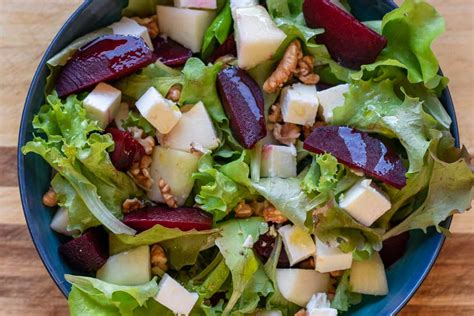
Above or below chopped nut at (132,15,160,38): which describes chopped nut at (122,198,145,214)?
below

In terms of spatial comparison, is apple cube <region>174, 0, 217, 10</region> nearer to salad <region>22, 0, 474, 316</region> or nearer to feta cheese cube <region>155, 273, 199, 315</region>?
salad <region>22, 0, 474, 316</region>

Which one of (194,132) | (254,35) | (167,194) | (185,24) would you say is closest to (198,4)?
(185,24)

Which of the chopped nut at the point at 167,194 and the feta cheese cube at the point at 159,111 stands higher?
the feta cheese cube at the point at 159,111

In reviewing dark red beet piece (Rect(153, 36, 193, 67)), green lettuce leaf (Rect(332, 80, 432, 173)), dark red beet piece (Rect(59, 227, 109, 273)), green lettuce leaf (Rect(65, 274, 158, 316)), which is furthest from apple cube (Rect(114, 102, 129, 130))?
green lettuce leaf (Rect(332, 80, 432, 173))

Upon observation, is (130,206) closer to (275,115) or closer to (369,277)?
(275,115)

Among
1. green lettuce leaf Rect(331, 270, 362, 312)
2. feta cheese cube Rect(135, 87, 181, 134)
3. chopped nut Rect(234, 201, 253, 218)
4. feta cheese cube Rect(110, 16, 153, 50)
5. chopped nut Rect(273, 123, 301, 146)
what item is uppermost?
feta cheese cube Rect(110, 16, 153, 50)

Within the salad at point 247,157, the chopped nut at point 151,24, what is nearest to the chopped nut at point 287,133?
the salad at point 247,157

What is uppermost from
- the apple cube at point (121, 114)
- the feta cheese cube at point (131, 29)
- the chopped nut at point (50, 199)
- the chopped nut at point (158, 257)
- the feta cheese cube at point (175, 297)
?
the feta cheese cube at point (131, 29)

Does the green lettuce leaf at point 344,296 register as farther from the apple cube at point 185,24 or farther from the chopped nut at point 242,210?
the apple cube at point 185,24

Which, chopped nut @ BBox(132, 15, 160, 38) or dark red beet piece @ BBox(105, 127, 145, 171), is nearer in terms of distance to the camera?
dark red beet piece @ BBox(105, 127, 145, 171)
